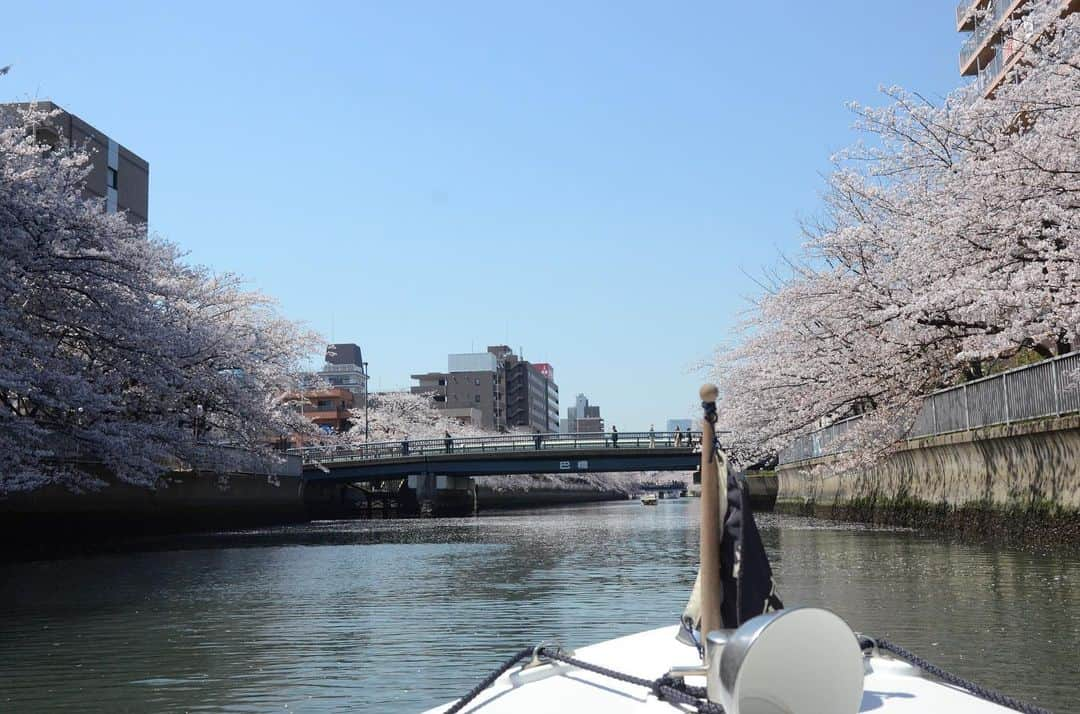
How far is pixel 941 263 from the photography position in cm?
1747

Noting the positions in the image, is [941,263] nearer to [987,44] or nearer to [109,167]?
[987,44]

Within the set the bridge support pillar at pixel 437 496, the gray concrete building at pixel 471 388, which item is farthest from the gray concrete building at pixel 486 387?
the bridge support pillar at pixel 437 496

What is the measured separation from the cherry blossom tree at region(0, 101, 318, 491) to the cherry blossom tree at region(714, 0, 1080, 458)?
14504 millimetres

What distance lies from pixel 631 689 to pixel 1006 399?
60.7ft

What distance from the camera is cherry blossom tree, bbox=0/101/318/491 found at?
20.2 metres

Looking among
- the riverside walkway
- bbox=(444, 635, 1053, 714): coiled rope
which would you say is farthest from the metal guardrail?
bbox=(444, 635, 1053, 714): coiled rope

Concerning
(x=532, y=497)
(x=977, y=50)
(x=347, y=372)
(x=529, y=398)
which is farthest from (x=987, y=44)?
(x=529, y=398)

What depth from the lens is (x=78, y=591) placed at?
1530 centimetres

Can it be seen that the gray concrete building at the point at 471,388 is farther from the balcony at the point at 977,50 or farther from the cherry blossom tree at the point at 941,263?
the cherry blossom tree at the point at 941,263

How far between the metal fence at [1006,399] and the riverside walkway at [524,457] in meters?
20.4

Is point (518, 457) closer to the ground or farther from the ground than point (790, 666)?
farther from the ground

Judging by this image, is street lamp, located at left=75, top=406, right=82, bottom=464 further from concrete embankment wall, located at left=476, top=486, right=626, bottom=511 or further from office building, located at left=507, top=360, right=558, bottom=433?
office building, located at left=507, top=360, right=558, bottom=433

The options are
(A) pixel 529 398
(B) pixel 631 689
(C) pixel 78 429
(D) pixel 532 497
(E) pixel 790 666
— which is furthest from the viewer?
(A) pixel 529 398

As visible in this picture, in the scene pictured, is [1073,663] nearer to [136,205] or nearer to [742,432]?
[742,432]
